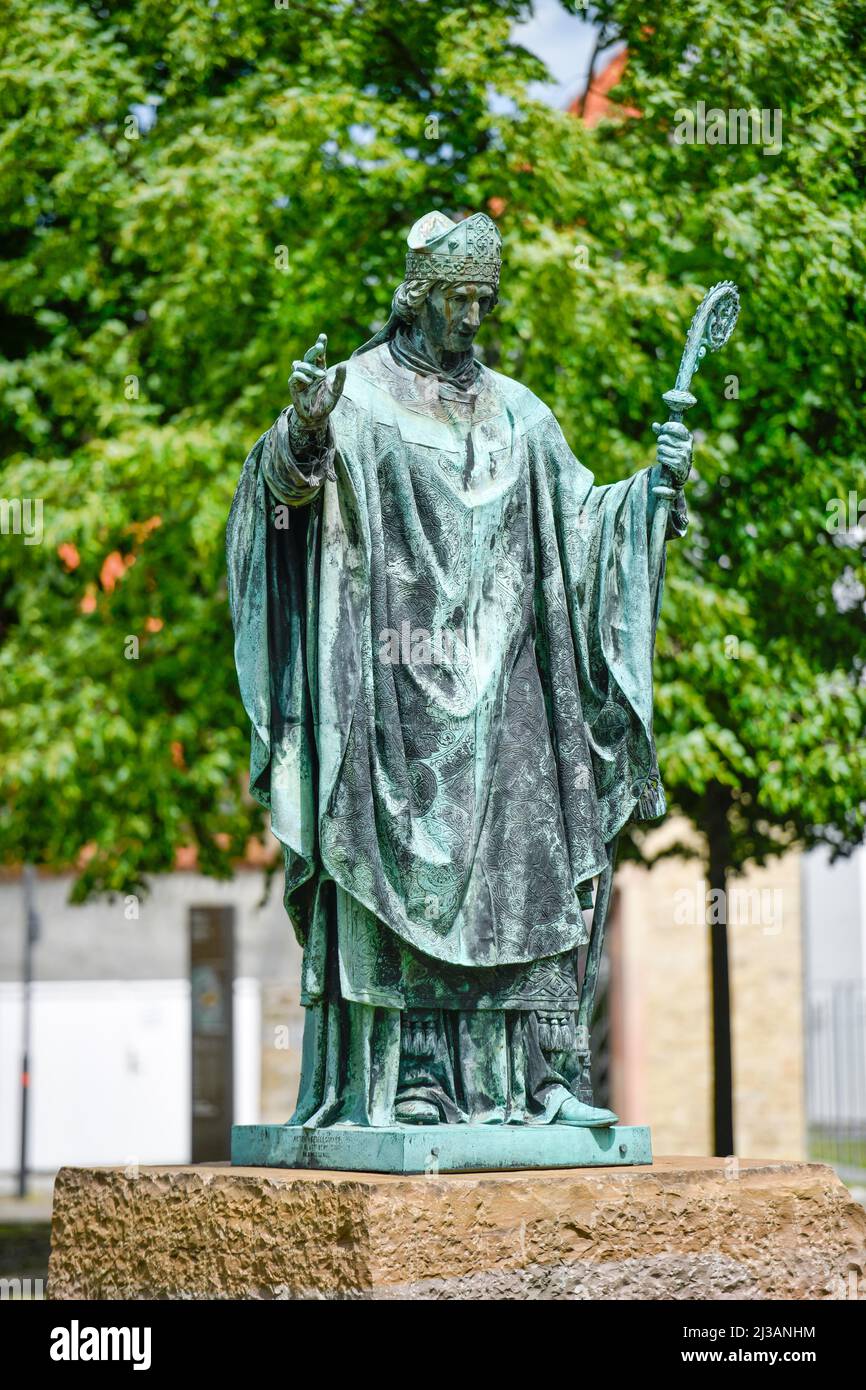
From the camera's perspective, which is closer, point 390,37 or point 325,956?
point 325,956

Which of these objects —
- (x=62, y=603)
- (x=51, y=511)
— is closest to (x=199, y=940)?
(x=62, y=603)

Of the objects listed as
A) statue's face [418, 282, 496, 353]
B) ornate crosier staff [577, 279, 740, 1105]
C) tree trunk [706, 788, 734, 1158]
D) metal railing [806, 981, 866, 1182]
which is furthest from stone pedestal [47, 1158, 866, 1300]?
metal railing [806, 981, 866, 1182]

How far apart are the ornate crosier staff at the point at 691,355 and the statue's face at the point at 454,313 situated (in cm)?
60

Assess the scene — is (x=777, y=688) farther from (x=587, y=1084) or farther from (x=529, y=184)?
(x=587, y=1084)

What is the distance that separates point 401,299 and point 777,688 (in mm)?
6686

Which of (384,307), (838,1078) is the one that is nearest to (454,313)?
(384,307)

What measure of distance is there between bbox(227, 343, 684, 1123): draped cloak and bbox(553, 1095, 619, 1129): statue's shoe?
0.30 meters

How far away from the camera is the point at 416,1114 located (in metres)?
6.29

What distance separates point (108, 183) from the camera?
13.6 m

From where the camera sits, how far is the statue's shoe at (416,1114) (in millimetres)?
6293

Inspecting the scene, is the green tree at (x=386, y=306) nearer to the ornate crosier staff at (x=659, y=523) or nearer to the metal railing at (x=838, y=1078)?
the ornate crosier staff at (x=659, y=523)

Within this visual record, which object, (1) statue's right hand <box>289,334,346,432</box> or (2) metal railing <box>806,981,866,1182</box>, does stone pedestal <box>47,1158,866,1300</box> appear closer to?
(1) statue's right hand <box>289,334,346,432</box>

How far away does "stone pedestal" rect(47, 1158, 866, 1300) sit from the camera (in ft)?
18.9

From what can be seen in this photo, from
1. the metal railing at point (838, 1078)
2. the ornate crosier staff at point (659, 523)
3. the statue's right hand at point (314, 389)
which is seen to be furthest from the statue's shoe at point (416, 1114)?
the metal railing at point (838, 1078)
